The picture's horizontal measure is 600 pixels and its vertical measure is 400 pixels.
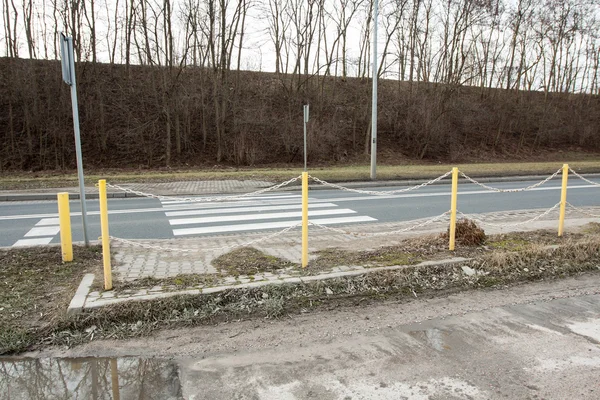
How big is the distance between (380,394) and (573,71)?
53384 mm

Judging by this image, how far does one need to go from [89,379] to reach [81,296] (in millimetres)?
1379

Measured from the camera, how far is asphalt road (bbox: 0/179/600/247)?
859 centimetres

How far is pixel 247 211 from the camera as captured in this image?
10.8m

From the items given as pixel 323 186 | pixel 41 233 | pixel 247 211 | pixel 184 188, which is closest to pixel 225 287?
pixel 41 233

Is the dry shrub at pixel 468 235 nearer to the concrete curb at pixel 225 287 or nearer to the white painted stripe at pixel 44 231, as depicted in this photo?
the concrete curb at pixel 225 287

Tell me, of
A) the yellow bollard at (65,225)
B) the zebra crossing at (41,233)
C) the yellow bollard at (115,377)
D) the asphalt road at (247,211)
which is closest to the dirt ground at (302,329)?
the yellow bollard at (115,377)

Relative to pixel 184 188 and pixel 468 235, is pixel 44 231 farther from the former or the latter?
pixel 468 235

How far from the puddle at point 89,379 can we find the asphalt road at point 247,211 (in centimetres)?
459

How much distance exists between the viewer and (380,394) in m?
3.10

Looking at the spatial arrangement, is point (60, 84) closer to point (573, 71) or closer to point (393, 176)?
point (393, 176)

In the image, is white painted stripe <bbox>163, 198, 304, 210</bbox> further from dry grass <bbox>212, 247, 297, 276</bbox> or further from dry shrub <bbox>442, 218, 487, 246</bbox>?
dry shrub <bbox>442, 218, 487, 246</bbox>

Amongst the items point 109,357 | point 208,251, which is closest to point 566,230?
point 208,251

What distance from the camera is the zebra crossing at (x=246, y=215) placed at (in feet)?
29.0

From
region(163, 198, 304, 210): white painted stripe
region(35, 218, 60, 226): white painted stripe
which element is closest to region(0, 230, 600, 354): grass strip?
region(35, 218, 60, 226): white painted stripe
